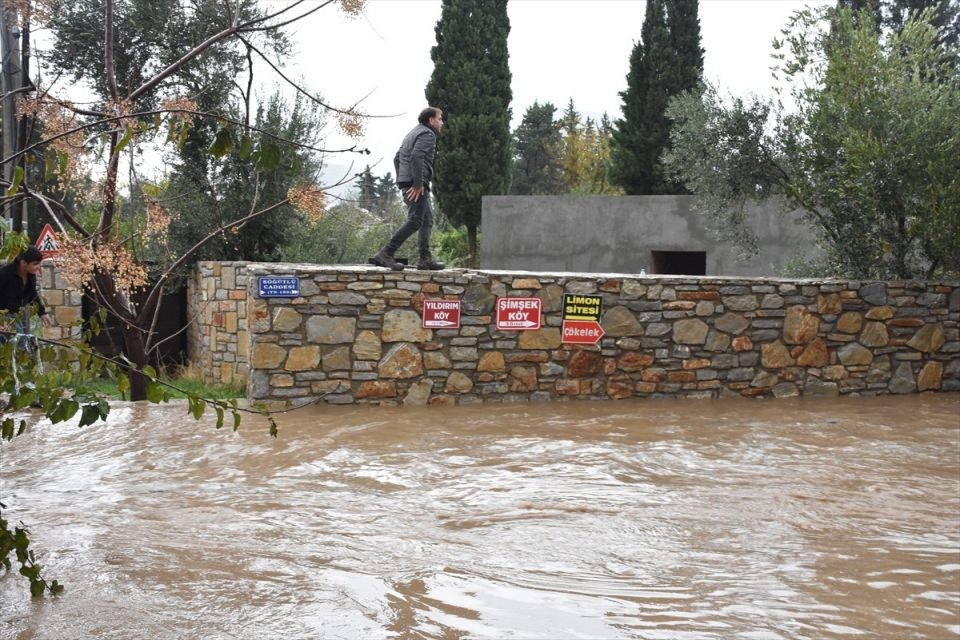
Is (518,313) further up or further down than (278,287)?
further down

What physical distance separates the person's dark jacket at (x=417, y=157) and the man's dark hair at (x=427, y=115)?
0.14 feet

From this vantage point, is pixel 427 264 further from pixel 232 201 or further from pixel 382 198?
pixel 382 198

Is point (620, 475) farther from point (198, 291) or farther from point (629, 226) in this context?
point (629, 226)

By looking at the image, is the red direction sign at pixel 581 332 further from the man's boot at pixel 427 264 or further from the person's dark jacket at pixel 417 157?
the person's dark jacket at pixel 417 157

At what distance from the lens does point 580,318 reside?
1006 centimetres

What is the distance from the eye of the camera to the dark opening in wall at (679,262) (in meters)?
22.6

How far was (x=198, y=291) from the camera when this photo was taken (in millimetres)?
15555

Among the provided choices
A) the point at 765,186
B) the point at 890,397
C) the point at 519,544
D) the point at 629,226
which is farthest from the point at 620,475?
the point at 629,226

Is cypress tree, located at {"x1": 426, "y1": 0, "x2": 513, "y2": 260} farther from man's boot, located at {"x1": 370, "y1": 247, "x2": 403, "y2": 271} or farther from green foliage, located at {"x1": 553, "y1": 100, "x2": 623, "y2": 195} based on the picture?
man's boot, located at {"x1": 370, "y1": 247, "x2": 403, "y2": 271}

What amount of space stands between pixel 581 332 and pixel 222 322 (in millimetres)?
6340

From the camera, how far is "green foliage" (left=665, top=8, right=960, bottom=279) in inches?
429

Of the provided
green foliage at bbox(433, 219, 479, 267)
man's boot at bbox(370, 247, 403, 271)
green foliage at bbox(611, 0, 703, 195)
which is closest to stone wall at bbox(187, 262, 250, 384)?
→ man's boot at bbox(370, 247, 403, 271)

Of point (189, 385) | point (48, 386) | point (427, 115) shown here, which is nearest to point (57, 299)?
point (189, 385)

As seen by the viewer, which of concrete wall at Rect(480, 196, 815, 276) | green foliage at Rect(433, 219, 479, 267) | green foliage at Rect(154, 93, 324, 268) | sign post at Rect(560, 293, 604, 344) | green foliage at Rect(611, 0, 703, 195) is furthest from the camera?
green foliage at Rect(433, 219, 479, 267)
